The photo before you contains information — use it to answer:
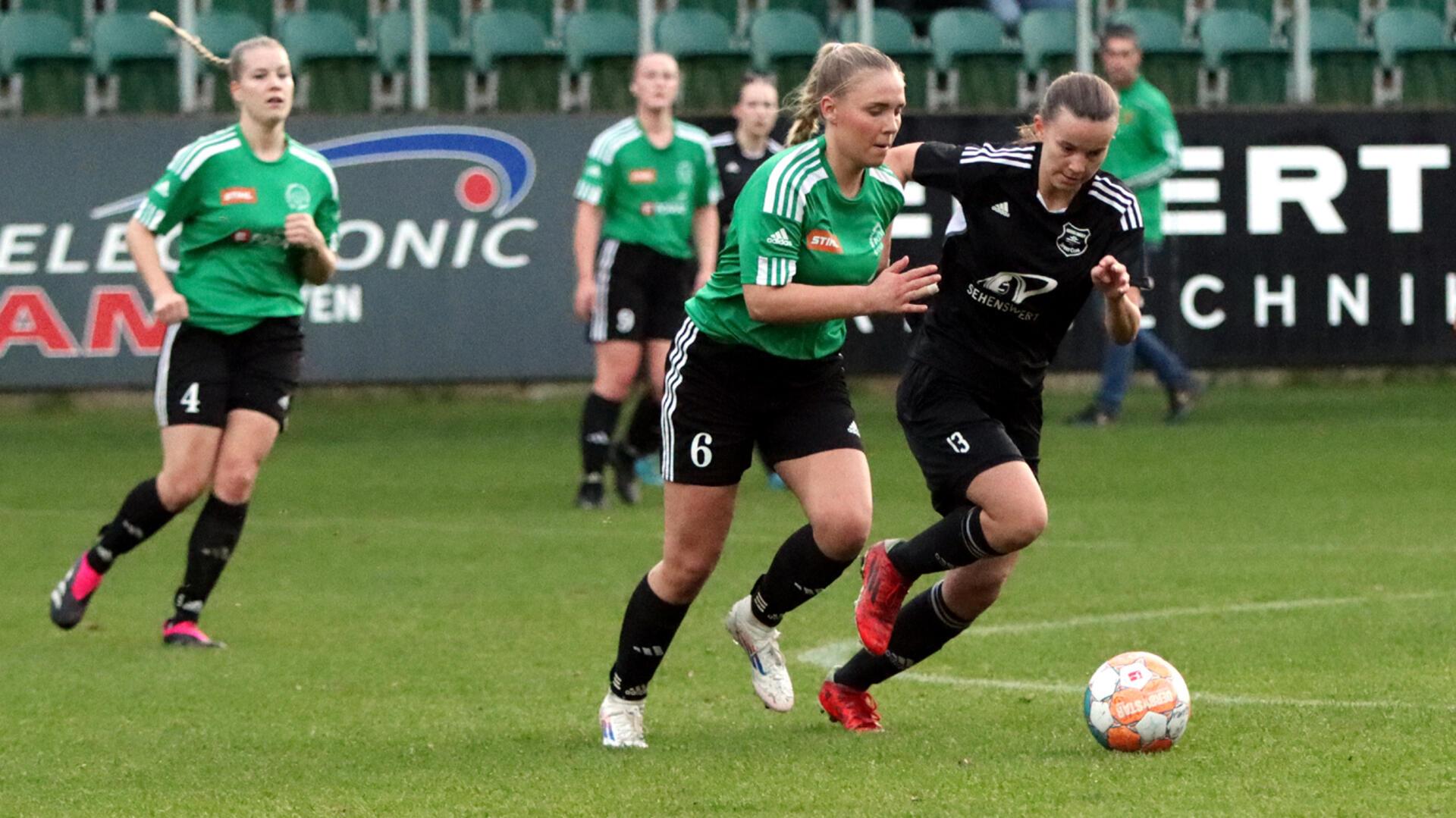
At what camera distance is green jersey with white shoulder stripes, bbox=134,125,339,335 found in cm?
794

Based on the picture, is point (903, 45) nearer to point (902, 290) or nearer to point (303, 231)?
point (303, 231)

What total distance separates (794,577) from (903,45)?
12742mm

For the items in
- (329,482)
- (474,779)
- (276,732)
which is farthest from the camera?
(329,482)

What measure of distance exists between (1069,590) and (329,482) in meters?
5.46

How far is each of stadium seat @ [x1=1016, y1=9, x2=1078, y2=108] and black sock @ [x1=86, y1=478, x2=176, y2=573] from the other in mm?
10746

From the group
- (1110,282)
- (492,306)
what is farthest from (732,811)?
(492,306)

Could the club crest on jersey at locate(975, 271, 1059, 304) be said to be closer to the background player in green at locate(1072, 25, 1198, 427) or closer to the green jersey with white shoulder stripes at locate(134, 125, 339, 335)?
the green jersey with white shoulder stripes at locate(134, 125, 339, 335)

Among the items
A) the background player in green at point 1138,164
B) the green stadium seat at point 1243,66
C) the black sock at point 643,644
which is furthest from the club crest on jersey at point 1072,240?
the green stadium seat at point 1243,66

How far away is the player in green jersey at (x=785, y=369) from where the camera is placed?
5.67 m

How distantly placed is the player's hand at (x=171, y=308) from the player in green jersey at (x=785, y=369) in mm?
2234

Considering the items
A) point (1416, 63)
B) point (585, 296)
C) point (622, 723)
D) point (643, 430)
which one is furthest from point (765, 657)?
point (1416, 63)

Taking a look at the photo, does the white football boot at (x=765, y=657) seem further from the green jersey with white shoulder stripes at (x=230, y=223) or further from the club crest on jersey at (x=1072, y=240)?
the green jersey with white shoulder stripes at (x=230, y=223)

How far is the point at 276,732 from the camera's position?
6.36 metres

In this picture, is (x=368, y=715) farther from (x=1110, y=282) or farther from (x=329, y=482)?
(x=329, y=482)
